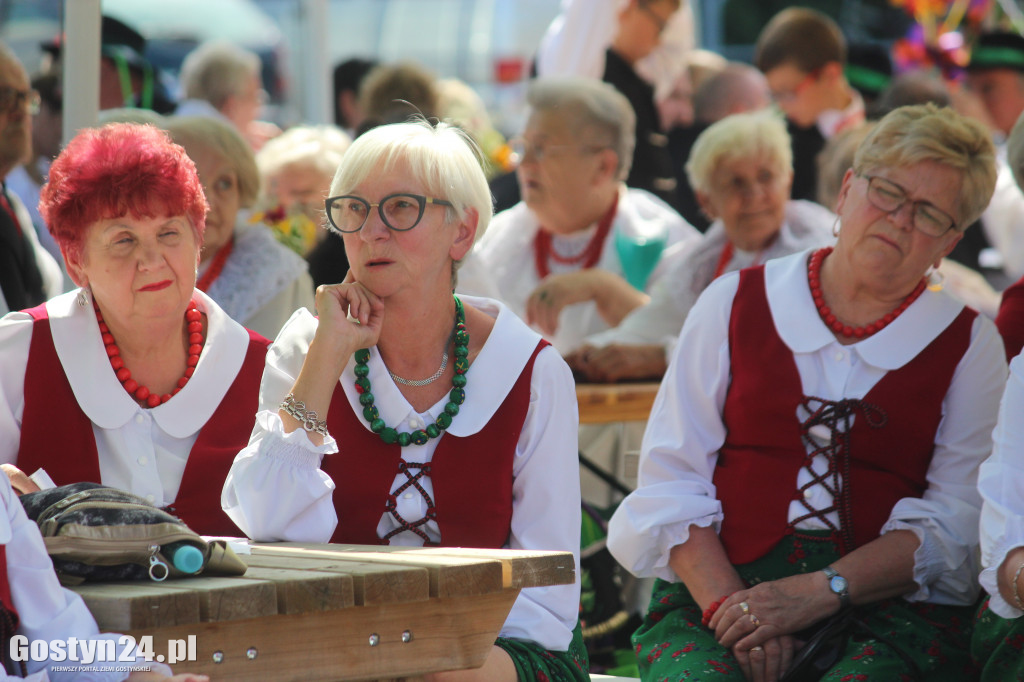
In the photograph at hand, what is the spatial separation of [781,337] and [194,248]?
1.45m

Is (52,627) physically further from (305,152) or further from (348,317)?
(305,152)

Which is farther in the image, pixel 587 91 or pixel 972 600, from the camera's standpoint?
pixel 587 91

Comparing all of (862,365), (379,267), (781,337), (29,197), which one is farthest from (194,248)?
(29,197)

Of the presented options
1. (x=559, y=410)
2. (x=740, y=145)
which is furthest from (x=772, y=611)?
(x=740, y=145)

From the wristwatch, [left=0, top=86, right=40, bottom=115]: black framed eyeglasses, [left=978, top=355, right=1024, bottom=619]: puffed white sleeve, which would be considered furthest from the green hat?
[left=0, top=86, right=40, bottom=115]: black framed eyeglasses

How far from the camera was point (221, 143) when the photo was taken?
14.4 feet

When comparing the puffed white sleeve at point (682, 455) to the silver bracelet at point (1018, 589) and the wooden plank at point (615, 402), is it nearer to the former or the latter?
the silver bracelet at point (1018, 589)

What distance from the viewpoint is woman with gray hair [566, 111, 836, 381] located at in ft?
15.6

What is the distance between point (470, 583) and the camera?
85.7 inches

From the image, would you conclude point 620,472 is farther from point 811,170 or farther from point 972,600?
point 811,170

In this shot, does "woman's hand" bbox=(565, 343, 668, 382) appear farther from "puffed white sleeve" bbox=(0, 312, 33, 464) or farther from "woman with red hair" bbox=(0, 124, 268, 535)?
"puffed white sleeve" bbox=(0, 312, 33, 464)

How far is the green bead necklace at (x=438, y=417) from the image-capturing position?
108 inches

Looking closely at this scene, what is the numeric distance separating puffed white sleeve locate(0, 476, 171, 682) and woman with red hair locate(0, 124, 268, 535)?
2.56 ft

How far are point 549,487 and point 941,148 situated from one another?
1277 mm
